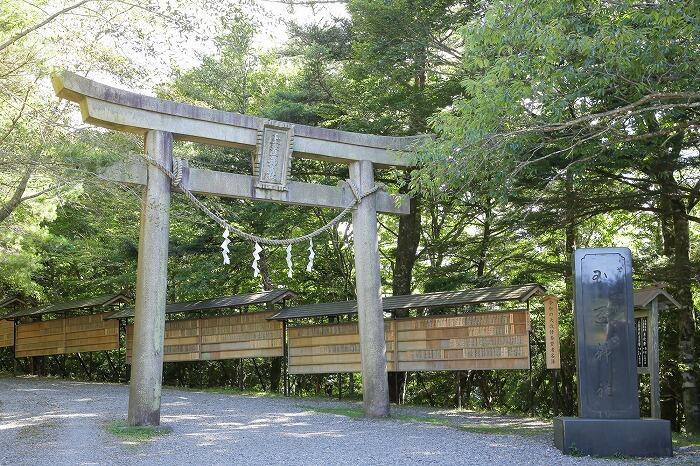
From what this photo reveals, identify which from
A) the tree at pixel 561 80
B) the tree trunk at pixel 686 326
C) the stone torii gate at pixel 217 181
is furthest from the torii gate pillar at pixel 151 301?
the tree trunk at pixel 686 326

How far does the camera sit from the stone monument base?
7480mm

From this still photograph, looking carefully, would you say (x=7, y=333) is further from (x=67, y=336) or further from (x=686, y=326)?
(x=686, y=326)

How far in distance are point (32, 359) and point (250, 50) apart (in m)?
10.5

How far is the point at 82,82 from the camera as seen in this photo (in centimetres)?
835

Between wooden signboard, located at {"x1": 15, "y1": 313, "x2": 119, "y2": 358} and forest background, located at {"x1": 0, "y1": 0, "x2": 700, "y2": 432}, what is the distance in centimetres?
124

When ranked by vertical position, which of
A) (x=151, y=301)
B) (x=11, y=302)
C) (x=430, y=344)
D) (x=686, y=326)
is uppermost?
(x=11, y=302)

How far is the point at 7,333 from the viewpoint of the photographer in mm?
20172

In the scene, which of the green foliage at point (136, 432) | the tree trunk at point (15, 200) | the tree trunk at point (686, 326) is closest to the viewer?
the green foliage at point (136, 432)

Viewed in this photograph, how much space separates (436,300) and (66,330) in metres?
10.3

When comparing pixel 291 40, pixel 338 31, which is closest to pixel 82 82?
pixel 338 31

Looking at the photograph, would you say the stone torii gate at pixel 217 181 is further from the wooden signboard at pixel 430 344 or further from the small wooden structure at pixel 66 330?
the small wooden structure at pixel 66 330

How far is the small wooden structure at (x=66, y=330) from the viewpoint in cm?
1719

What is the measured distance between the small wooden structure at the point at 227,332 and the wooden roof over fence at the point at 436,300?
463mm

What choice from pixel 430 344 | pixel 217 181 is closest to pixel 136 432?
pixel 217 181
